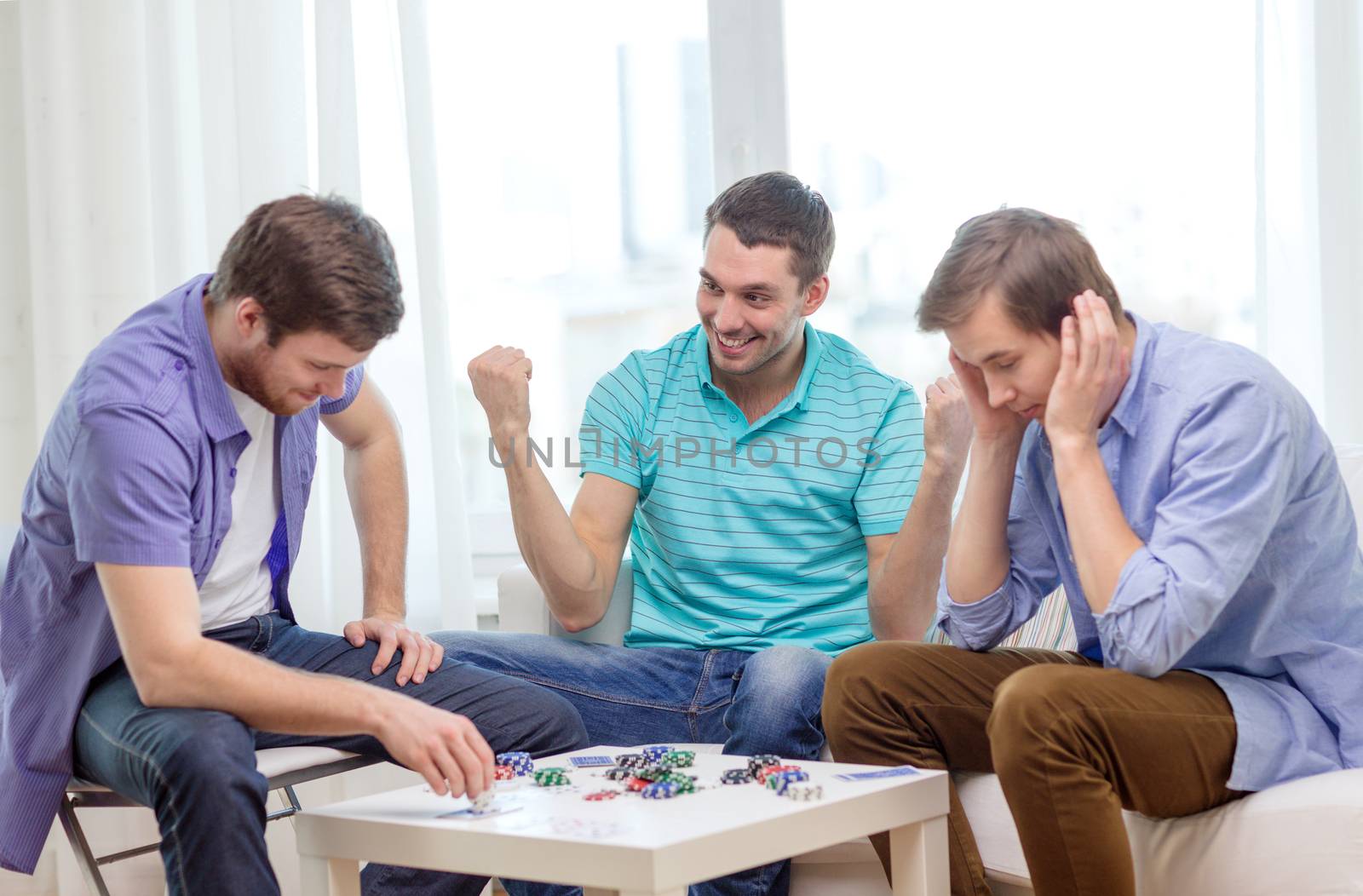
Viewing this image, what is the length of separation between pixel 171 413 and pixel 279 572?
390 millimetres

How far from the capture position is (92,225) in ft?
9.32

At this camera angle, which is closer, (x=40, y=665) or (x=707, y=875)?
(x=707, y=875)

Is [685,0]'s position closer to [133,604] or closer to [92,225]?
[92,225]

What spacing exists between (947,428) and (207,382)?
1045mm

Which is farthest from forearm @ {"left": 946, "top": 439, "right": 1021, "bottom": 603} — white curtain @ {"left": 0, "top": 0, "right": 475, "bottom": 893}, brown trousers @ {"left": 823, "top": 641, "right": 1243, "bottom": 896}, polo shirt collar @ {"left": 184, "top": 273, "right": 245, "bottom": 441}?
white curtain @ {"left": 0, "top": 0, "right": 475, "bottom": 893}

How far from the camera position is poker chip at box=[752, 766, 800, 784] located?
58.0 inches

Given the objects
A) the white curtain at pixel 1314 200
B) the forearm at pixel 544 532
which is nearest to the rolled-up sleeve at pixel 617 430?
the forearm at pixel 544 532

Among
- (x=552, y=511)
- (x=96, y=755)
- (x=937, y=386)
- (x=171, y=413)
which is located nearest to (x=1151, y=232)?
(x=937, y=386)

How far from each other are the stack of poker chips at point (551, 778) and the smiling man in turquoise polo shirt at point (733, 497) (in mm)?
486

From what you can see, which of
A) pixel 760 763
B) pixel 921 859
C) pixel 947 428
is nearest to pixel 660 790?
Result: pixel 760 763

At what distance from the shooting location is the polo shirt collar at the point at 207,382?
5.42 ft

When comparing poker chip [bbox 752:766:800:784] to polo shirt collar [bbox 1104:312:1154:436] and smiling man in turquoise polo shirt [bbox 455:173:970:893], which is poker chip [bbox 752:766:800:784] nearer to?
smiling man in turquoise polo shirt [bbox 455:173:970:893]

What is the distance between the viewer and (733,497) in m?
2.19

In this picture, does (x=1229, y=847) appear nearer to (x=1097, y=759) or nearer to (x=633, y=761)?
(x=1097, y=759)
